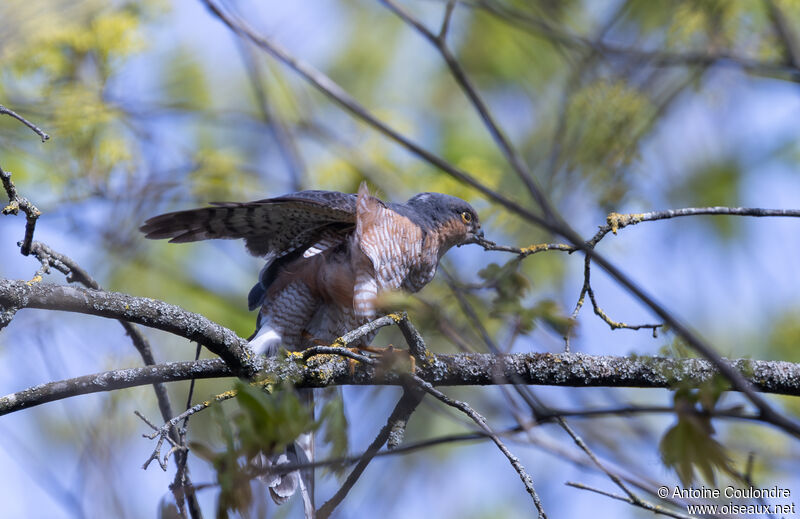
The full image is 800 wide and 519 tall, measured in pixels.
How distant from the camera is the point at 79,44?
5320 millimetres

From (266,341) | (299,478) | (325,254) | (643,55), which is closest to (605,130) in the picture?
(643,55)

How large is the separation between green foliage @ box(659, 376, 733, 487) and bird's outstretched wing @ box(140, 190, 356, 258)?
2.52 m

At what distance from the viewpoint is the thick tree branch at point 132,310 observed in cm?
250

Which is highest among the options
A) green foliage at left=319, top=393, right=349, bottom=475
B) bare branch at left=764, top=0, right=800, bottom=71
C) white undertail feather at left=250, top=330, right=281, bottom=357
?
bare branch at left=764, top=0, right=800, bottom=71

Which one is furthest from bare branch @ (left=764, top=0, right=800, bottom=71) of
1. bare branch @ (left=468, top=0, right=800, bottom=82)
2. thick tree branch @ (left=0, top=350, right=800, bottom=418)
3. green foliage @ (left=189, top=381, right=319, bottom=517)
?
green foliage @ (left=189, top=381, right=319, bottom=517)

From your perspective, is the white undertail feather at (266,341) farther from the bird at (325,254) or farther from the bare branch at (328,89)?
the bare branch at (328,89)

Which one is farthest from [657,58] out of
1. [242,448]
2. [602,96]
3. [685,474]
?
[242,448]

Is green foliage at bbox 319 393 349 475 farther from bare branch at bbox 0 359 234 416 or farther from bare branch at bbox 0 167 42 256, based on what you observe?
bare branch at bbox 0 167 42 256

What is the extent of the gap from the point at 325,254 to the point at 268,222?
0.47 metres

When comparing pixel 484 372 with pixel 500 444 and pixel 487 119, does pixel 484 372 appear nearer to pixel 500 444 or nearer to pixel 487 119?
pixel 500 444

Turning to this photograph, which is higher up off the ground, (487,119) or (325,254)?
(325,254)

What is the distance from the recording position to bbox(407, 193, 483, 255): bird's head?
473 cm

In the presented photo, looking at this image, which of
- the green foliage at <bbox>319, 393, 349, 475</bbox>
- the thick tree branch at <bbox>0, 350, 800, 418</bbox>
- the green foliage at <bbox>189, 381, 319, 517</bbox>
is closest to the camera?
the green foliage at <bbox>189, 381, 319, 517</bbox>

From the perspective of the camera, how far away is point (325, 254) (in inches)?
174
